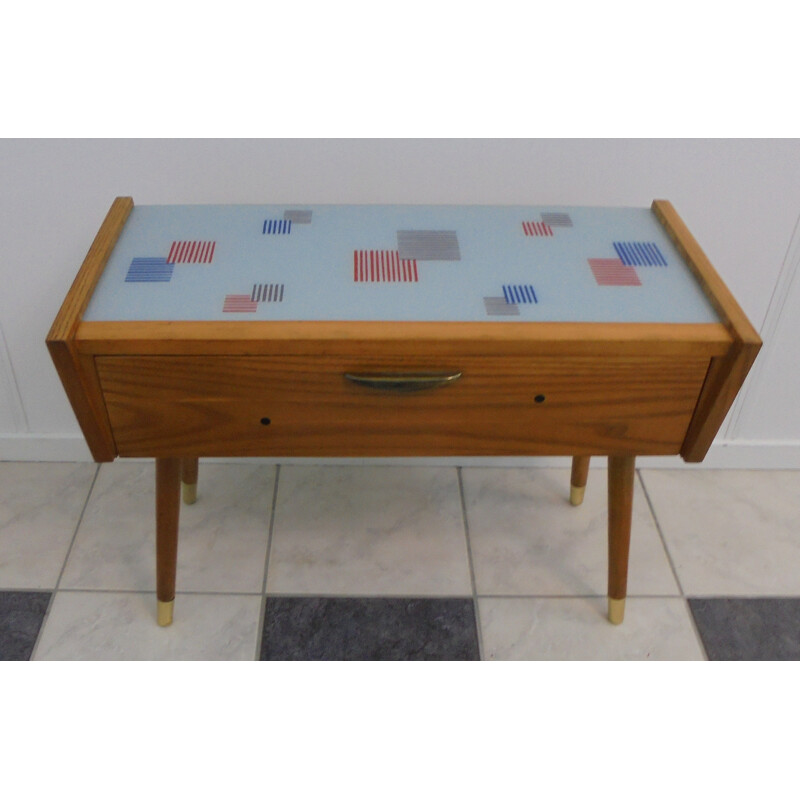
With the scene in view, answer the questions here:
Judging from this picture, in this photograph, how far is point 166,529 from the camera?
1363mm

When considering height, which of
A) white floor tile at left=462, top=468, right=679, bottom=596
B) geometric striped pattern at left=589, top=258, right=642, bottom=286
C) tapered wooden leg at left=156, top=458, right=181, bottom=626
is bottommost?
white floor tile at left=462, top=468, right=679, bottom=596

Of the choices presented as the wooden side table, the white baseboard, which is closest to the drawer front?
the wooden side table

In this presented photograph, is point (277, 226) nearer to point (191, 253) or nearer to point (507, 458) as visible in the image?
point (191, 253)

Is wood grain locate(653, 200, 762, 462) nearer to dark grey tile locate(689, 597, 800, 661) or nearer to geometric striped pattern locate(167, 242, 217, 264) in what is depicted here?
dark grey tile locate(689, 597, 800, 661)

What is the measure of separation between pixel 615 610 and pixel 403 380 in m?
Result: 0.68

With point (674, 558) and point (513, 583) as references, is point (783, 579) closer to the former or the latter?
point (674, 558)

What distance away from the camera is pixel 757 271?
5.15 ft

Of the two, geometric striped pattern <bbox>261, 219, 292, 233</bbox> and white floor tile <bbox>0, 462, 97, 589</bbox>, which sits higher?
geometric striped pattern <bbox>261, 219, 292, 233</bbox>

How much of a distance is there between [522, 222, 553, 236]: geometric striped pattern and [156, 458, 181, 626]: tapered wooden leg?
0.65m

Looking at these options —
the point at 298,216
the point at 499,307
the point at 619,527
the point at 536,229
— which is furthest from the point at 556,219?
the point at 619,527

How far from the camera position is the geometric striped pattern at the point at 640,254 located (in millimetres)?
1250

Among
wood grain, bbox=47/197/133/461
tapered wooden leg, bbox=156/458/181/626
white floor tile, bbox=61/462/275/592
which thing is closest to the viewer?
wood grain, bbox=47/197/133/461

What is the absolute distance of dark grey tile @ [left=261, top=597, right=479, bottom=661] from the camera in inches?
57.5

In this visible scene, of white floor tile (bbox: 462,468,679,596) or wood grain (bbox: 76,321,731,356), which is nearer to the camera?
wood grain (bbox: 76,321,731,356)
